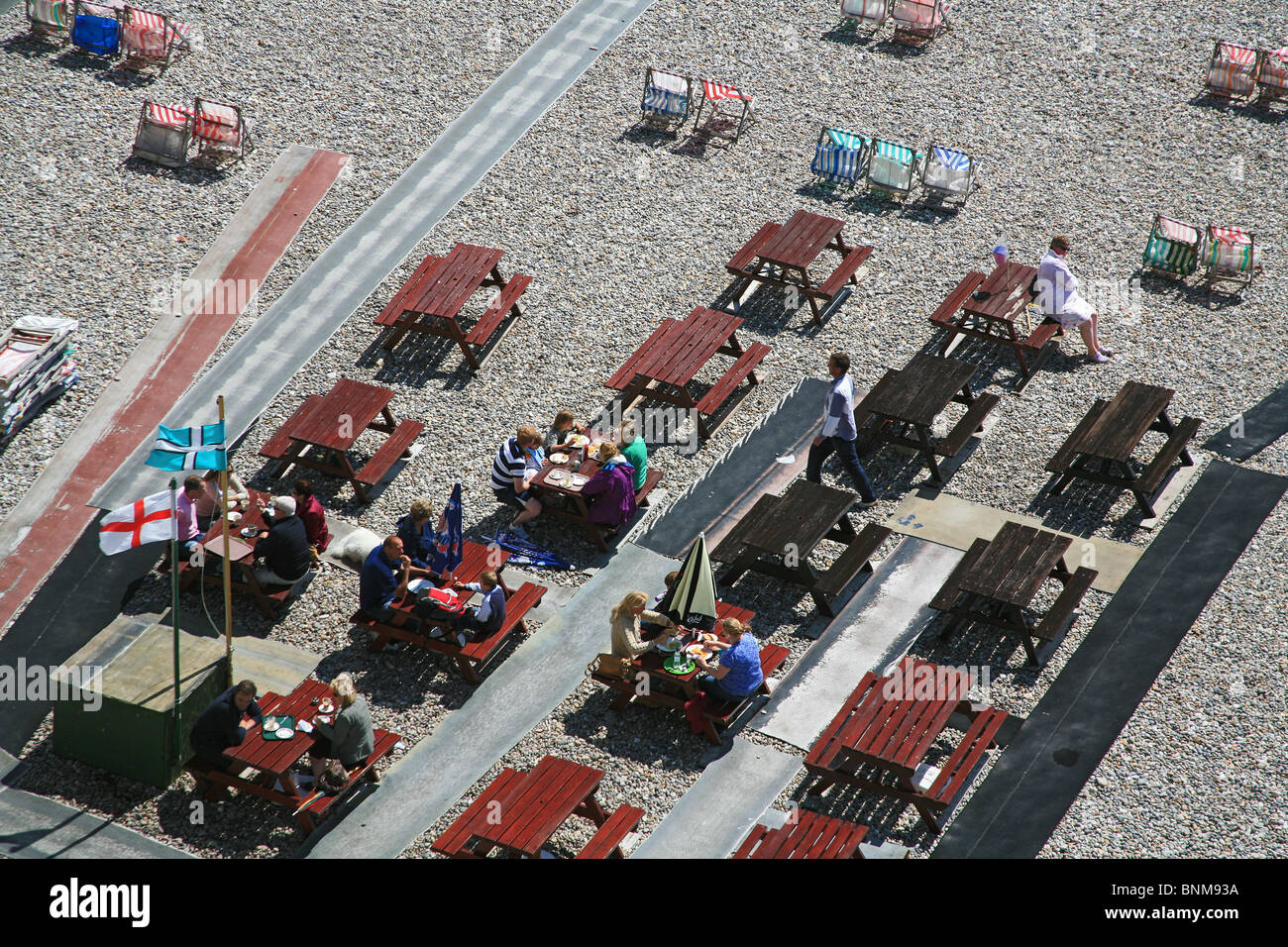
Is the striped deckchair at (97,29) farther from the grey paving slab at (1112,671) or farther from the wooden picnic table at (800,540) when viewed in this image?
the grey paving slab at (1112,671)

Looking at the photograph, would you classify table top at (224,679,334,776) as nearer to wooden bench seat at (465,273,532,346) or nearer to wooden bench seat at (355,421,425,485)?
wooden bench seat at (355,421,425,485)

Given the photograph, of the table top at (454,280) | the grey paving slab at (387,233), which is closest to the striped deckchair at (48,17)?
the grey paving slab at (387,233)

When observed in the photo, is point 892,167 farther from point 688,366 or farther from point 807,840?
point 807,840

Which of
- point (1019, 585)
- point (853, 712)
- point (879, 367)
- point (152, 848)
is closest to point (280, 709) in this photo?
point (152, 848)

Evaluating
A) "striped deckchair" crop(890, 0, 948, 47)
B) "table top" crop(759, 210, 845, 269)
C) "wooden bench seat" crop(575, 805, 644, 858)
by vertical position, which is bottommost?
"wooden bench seat" crop(575, 805, 644, 858)

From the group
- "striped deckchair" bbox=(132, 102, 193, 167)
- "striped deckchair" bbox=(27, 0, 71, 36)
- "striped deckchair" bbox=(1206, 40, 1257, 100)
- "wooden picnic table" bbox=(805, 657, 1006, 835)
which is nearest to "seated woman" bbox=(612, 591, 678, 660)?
"wooden picnic table" bbox=(805, 657, 1006, 835)

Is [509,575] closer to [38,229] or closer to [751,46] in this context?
→ [38,229]
